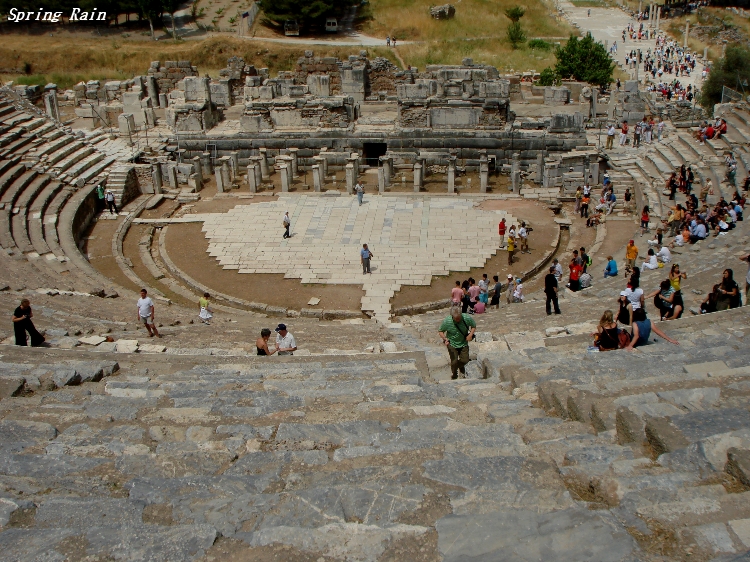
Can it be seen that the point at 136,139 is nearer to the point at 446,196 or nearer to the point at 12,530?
the point at 446,196

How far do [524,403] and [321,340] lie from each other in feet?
23.1

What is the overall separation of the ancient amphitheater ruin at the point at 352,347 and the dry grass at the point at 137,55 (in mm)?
13564

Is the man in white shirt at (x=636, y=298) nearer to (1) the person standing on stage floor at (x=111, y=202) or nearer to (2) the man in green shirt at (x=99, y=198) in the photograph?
(1) the person standing on stage floor at (x=111, y=202)

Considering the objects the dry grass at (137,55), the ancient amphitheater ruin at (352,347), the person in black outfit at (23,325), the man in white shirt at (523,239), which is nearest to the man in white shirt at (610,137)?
the ancient amphitheater ruin at (352,347)

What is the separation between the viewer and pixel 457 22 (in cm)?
5662

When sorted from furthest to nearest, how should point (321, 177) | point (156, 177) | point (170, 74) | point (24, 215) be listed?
point (170, 74) < point (156, 177) < point (321, 177) < point (24, 215)

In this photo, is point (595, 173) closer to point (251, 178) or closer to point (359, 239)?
point (359, 239)

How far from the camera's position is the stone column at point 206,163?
31.6 metres

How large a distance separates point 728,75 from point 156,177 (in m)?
26.9

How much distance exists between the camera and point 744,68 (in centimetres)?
3509

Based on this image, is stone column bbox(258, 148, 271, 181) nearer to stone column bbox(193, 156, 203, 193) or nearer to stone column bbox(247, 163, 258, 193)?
stone column bbox(247, 163, 258, 193)

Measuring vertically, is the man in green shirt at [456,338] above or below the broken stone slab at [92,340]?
above

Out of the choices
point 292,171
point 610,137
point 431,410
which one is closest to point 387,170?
point 292,171

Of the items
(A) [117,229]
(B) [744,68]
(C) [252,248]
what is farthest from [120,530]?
(B) [744,68]
